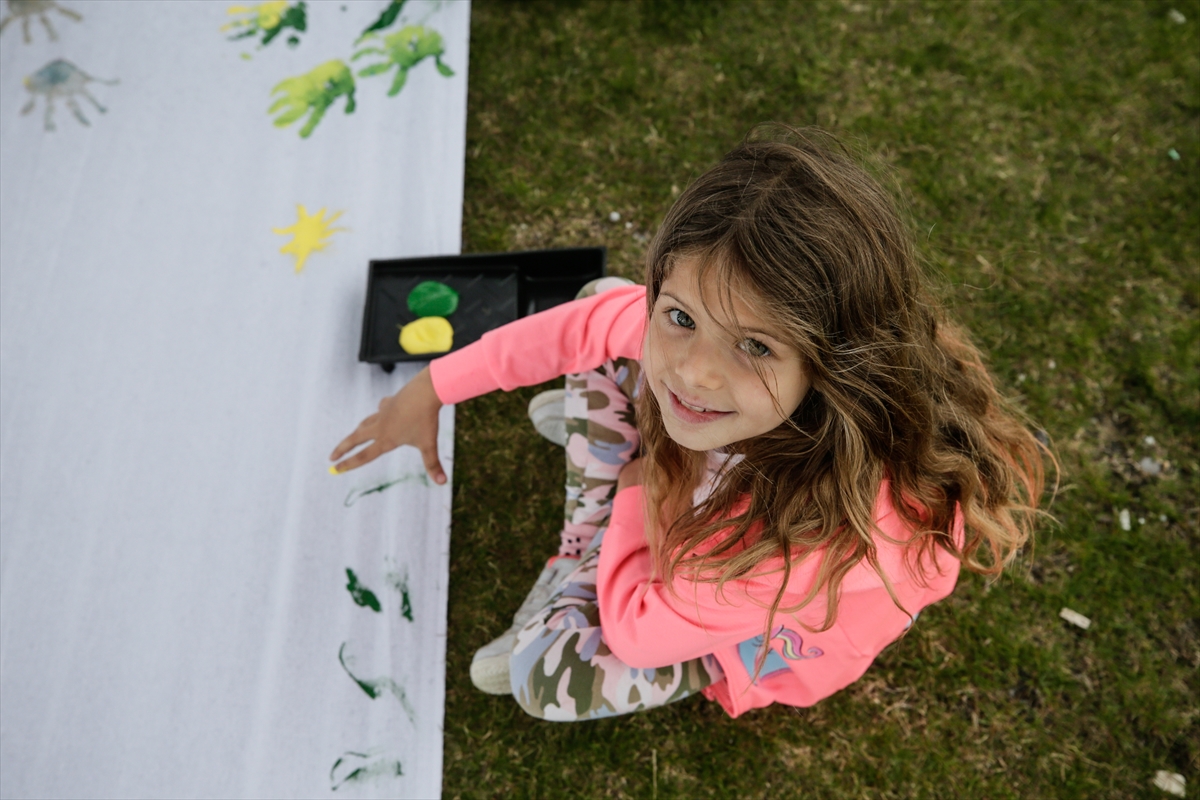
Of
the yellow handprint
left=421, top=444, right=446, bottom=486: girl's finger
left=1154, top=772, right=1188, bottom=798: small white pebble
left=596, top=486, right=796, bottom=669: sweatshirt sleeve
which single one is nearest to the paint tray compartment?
left=421, top=444, right=446, bottom=486: girl's finger

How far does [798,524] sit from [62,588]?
3.85ft

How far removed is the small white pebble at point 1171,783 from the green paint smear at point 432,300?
1.49m

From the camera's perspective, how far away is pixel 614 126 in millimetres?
1710

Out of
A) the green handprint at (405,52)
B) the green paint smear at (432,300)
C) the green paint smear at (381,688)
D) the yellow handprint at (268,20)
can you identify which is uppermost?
the yellow handprint at (268,20)

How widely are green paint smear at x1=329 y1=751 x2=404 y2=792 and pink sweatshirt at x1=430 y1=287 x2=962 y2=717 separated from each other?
427 mm

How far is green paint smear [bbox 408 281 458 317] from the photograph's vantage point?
1.43m

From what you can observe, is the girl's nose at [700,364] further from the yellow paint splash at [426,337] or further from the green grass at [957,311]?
the yellow paint splash at [426,337]

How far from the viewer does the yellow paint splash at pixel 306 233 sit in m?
1.49

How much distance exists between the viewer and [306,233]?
150 cm

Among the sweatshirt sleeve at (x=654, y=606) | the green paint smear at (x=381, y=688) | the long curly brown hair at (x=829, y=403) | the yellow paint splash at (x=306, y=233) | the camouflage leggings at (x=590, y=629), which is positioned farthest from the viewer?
the yellow paint splash at (x=306, y=233)

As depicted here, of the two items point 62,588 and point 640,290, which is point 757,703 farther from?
point 62,588

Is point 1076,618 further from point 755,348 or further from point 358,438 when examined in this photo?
point 358,438

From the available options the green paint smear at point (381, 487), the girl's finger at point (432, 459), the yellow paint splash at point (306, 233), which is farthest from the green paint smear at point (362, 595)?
the yellow paint splash at point (306, 233)

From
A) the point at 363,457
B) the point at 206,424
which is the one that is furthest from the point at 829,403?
the point at 206,424
